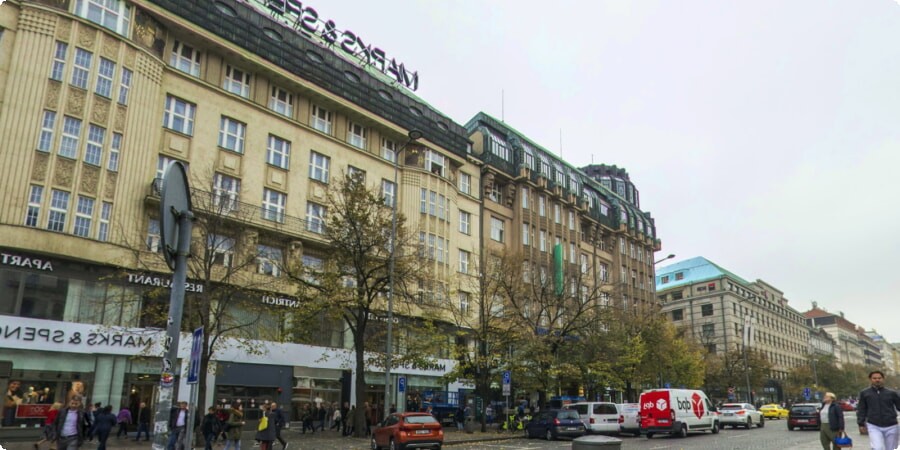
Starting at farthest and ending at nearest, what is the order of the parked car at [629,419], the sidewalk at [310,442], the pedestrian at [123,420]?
the parked car at [629,419] → the pedestrian at [123,420] → the sidewalk at [310,442]

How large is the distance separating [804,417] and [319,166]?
101ft

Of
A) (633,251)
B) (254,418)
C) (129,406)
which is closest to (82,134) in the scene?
(129,406)

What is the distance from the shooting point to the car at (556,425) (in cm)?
2700

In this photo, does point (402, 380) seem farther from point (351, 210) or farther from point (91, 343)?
point (91, 343)

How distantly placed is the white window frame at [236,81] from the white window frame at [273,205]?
5.72m

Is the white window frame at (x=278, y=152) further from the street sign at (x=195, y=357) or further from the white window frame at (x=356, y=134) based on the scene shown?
the street sign at (x=195, y=357)

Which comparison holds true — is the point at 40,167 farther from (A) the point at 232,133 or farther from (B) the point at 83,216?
(A) the point at 232,133

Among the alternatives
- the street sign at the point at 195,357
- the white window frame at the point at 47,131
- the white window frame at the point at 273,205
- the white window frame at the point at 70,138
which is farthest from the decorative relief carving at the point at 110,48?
the street sign at the point at 195,357

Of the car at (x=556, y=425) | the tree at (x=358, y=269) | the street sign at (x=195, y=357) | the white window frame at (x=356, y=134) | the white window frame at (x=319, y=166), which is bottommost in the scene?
the car at (x=556, y=425)

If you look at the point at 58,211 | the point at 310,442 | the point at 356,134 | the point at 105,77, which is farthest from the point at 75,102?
the point at 310,442

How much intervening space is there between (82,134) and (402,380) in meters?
17.6

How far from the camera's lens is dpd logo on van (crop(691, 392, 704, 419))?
28812 mm

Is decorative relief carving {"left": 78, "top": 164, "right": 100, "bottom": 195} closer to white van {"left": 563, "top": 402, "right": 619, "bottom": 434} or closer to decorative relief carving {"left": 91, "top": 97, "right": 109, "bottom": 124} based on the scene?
decorative relief carving {"left": 91, "top": 97, "right": 109, "bottom": 124}

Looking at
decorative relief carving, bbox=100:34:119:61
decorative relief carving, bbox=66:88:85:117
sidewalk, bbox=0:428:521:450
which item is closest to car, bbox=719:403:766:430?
sidewalk, bbox=0:428:521:450
